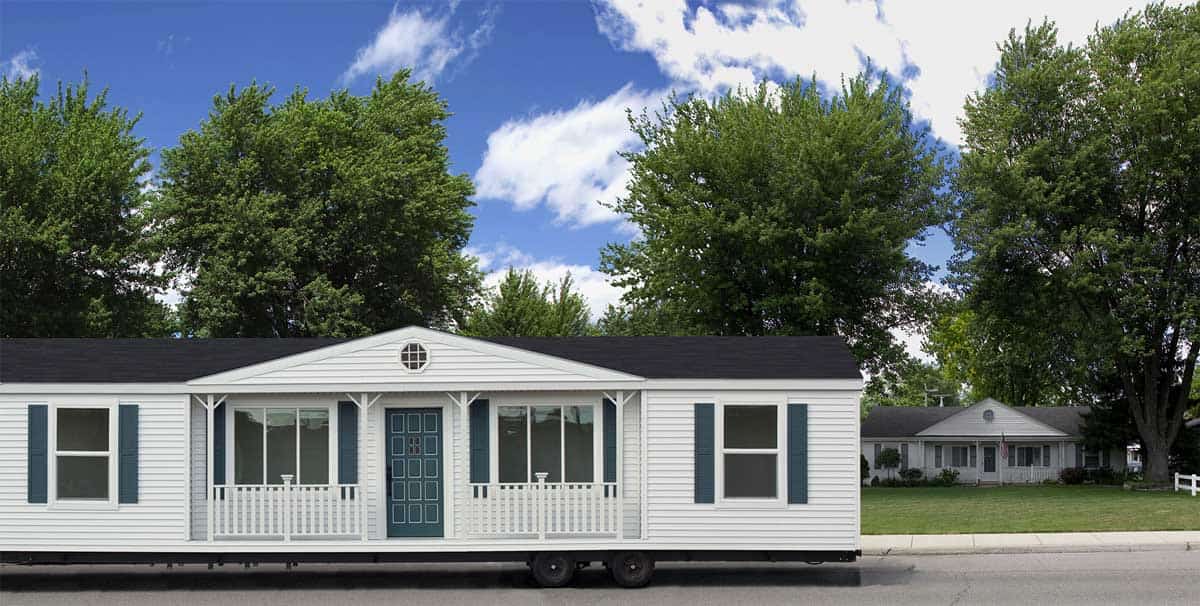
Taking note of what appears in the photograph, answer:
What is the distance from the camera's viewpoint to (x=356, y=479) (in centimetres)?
1705

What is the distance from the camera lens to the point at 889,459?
2235 inches

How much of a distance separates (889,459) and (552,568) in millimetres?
43167

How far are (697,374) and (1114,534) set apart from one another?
10103 millimetres

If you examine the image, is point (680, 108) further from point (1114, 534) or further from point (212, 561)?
point (212, 561)

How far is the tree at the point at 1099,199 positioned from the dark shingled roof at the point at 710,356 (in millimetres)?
24539

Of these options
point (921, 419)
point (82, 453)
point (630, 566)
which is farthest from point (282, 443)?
point (921, 419)

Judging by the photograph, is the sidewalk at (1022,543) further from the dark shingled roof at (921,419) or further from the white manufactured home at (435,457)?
the dark shingled roof at (921,419)

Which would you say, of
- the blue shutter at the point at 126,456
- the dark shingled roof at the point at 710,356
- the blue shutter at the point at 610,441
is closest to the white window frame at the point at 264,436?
the blue shutter at the point at 126,456

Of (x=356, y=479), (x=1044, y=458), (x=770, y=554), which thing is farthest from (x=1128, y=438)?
(x=356, y=479)

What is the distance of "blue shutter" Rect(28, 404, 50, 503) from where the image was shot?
16.8m

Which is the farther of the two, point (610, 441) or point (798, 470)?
point (610, 441)

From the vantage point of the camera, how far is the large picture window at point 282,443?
56.5 ft

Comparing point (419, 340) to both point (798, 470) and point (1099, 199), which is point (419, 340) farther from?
point (1099, 199)

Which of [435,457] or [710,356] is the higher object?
[710,356]
